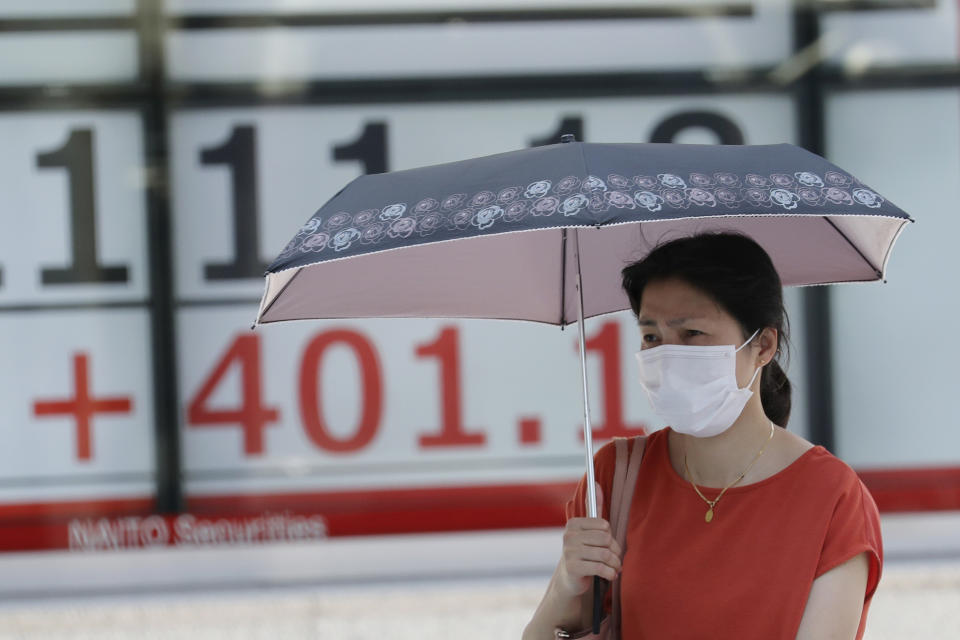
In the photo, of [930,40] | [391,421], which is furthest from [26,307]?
[930,40]

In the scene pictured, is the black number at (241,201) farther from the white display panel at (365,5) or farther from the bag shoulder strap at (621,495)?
the bag shoulder strap at (621,495)

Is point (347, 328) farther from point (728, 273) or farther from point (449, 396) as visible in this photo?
point (728, 273)

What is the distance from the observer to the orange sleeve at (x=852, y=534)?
1938 mm

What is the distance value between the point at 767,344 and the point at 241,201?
3976mm

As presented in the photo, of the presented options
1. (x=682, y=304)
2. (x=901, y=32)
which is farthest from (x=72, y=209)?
(x=901, y=32)

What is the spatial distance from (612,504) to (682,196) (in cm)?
73

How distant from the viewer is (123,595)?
559cm

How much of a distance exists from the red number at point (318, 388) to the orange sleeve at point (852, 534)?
3.87m

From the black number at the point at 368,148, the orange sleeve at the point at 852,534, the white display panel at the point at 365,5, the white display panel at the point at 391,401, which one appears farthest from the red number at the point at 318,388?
the orange sleeve at the point at 852,534

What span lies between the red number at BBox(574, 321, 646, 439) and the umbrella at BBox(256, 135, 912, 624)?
3.03 metres

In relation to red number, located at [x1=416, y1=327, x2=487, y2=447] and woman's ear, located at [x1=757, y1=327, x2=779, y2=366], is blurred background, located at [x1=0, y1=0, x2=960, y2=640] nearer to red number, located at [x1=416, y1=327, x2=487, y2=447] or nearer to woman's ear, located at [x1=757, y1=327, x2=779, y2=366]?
red number, located at [x1=416, y1=327, x2=487, y2=447]

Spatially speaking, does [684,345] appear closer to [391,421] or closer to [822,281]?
[822,281]

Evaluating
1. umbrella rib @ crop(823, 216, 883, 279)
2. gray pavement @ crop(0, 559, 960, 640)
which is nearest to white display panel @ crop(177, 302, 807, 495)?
gray pavement @ crop(0, 559, 960, 640)

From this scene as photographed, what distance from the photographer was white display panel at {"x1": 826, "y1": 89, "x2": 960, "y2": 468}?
5.74 m
